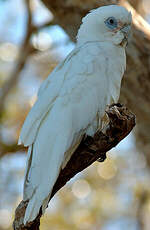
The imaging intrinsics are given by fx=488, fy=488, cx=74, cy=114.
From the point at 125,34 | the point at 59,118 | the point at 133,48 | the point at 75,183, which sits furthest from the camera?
the point at 75,183

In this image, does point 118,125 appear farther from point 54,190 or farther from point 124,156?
point 124,156

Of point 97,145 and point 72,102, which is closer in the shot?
point 97,145

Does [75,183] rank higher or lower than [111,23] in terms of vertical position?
lower

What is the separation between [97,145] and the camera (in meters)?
2.74

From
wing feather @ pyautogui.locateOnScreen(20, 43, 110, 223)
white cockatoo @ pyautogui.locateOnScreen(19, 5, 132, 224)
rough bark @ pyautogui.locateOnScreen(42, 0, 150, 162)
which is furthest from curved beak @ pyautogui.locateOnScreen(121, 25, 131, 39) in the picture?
rough bark @ pyautogui.locateOnScreen(42, 0, 150, 162)

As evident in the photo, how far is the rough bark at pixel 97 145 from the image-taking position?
2.64 meters

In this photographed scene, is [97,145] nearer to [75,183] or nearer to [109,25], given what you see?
[109,25]

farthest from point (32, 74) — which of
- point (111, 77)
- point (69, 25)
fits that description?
point (111, 77)

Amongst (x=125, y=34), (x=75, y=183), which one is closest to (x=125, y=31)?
(x=125, y=34)

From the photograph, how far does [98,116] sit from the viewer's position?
309cm

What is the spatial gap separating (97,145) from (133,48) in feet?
5.83

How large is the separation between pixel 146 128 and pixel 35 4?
9.38ft

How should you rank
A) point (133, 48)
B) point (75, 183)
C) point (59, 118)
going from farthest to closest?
point (75, 183), point (133, 48), point (59, 118)

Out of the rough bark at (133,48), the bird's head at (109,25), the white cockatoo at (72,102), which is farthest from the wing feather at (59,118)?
the rough bark at (133,48)
